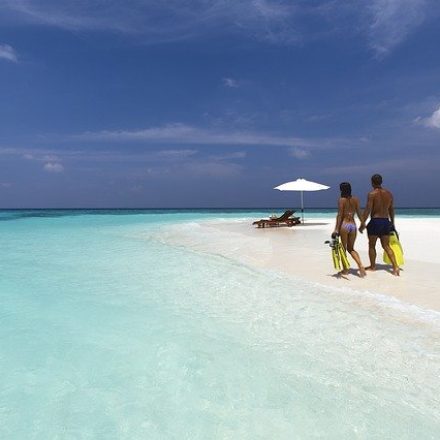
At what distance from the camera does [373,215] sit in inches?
284

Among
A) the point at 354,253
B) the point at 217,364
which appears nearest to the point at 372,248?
the point at 354,253

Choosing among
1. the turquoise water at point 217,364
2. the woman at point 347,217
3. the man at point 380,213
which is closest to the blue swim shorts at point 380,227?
the man at point 380,213

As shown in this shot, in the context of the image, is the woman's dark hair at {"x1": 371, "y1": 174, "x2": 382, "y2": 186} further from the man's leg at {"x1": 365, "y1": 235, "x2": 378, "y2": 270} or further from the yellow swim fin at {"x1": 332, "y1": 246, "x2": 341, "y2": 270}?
the yellow swim fin at {"x1": 332, "y1": 246, "x2": 341, "y2": 270}

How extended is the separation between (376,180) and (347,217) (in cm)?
84

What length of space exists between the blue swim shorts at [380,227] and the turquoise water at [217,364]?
1.61m

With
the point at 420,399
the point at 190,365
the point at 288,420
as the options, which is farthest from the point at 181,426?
the point at 420,399

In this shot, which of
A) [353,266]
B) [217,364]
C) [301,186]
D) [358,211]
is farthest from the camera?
[301,186]

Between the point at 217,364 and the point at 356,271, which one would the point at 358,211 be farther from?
the point at 217,364

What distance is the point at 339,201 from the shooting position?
7.16m

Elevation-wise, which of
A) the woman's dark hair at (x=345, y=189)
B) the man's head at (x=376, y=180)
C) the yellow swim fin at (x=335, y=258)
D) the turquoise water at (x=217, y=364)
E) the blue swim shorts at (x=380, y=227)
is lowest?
the turquoise water at (x=217, y=364)

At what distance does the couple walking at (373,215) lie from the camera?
7.04 metres

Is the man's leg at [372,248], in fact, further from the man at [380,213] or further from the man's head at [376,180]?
the man's head at [376,180]

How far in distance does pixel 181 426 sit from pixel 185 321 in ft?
7.74

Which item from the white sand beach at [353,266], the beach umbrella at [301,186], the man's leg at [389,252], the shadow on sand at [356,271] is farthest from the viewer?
the beach umbrella at [301,186]
